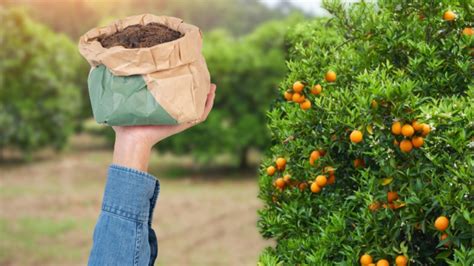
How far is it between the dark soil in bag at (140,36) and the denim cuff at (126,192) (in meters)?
0.52

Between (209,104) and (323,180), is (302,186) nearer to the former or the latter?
(323,180)

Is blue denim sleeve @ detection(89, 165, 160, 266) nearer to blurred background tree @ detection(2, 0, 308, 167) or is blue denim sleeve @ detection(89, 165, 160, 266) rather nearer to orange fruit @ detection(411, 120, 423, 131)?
orange fruit @ detection(411, 120, 423, 131)

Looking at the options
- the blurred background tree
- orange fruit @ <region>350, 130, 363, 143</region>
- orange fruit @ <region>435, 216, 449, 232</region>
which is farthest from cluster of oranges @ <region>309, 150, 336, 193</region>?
the blurred background tree

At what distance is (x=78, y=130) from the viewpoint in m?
24.9

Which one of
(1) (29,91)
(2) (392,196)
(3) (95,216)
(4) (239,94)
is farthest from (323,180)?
(1) (29,91)

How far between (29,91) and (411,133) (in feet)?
60.5

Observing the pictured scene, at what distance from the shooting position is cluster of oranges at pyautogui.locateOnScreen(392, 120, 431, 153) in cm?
215

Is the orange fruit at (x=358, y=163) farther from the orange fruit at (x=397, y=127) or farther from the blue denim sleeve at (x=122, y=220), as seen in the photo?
the blue denim sleeve at (x=122, y=220)

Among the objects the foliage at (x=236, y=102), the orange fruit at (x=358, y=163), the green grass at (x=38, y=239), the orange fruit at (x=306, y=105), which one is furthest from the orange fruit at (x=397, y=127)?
the foliage at (x=236, y=102)

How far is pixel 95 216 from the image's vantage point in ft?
39.7

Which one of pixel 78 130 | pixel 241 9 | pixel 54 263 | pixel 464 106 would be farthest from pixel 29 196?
pixel 241 9

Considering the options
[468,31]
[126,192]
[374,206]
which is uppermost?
[468,31]

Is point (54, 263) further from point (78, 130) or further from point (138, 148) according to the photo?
point (78, 130)

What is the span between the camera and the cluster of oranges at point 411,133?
215 centimetres
